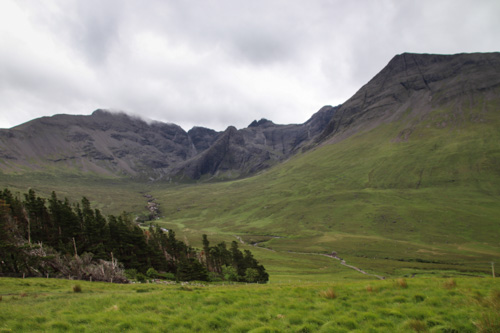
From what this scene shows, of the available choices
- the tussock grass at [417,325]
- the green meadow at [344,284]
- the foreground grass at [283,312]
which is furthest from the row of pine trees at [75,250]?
the tussock grass at [417,325]

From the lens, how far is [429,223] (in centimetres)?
14212

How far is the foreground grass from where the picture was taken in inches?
402

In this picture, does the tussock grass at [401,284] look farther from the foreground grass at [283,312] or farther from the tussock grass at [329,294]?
the tussock grass at [329,294]

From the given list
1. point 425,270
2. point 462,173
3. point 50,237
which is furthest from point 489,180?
point 50,237

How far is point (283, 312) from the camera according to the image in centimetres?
1261

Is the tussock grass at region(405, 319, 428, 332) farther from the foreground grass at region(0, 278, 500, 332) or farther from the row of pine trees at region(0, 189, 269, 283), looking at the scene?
the row of pine trees at region(0, 189, 269, 283)

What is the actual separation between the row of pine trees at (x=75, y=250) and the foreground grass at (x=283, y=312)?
68.4 ft

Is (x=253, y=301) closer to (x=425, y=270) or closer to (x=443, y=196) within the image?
(x=425, y=270)

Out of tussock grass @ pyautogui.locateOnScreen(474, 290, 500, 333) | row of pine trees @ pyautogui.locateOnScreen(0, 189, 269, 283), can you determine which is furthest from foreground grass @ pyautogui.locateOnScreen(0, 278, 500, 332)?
row of pine trees @ pyautogui.locateOnScreen(0, 189, 269, 283)

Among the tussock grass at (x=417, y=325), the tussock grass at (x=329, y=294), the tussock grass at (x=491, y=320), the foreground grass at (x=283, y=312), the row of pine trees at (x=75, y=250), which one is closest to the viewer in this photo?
the tussock grass at (x=491, y=320)

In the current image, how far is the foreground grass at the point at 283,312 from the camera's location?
33.5 ft

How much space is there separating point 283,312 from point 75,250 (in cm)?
4224

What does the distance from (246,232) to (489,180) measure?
182m

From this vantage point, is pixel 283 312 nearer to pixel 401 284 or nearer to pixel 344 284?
pixel 401 284
